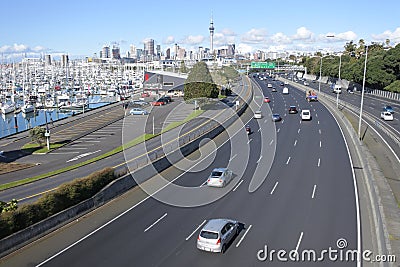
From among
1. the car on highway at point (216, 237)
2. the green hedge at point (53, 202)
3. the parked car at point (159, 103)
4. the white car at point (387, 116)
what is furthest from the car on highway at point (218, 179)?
the parked car at point (159, 103)

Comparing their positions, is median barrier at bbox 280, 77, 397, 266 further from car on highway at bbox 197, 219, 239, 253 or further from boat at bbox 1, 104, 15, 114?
boat at bbox 1, 104, 15, 114

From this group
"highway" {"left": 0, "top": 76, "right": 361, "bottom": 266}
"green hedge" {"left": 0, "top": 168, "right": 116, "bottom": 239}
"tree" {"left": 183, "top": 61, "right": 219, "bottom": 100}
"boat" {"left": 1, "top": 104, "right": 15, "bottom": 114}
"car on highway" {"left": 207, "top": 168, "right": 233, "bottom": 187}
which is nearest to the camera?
"highway" {"left": 0, "top": 76, "right": 361, "bottom": 266}

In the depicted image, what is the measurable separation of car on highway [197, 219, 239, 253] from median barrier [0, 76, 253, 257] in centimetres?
884

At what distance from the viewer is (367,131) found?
5338 centimetres

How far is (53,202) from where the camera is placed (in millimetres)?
22922

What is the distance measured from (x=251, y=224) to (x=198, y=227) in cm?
316

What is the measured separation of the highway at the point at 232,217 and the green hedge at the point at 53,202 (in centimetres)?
126

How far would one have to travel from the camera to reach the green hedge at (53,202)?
19953 mm

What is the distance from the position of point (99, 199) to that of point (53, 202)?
3.85 m

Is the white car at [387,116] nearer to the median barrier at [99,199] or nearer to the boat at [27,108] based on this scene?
the median barrier at [99,199]

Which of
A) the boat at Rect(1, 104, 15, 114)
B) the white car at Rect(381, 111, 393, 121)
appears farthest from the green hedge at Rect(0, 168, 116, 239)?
the boat at Rect(1, 104, 15, 114)

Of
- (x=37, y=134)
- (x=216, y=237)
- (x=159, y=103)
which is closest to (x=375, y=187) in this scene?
(x=216, y=237)

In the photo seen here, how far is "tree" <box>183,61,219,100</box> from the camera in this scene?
244ft

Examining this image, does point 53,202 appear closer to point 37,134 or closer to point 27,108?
point 37,134
